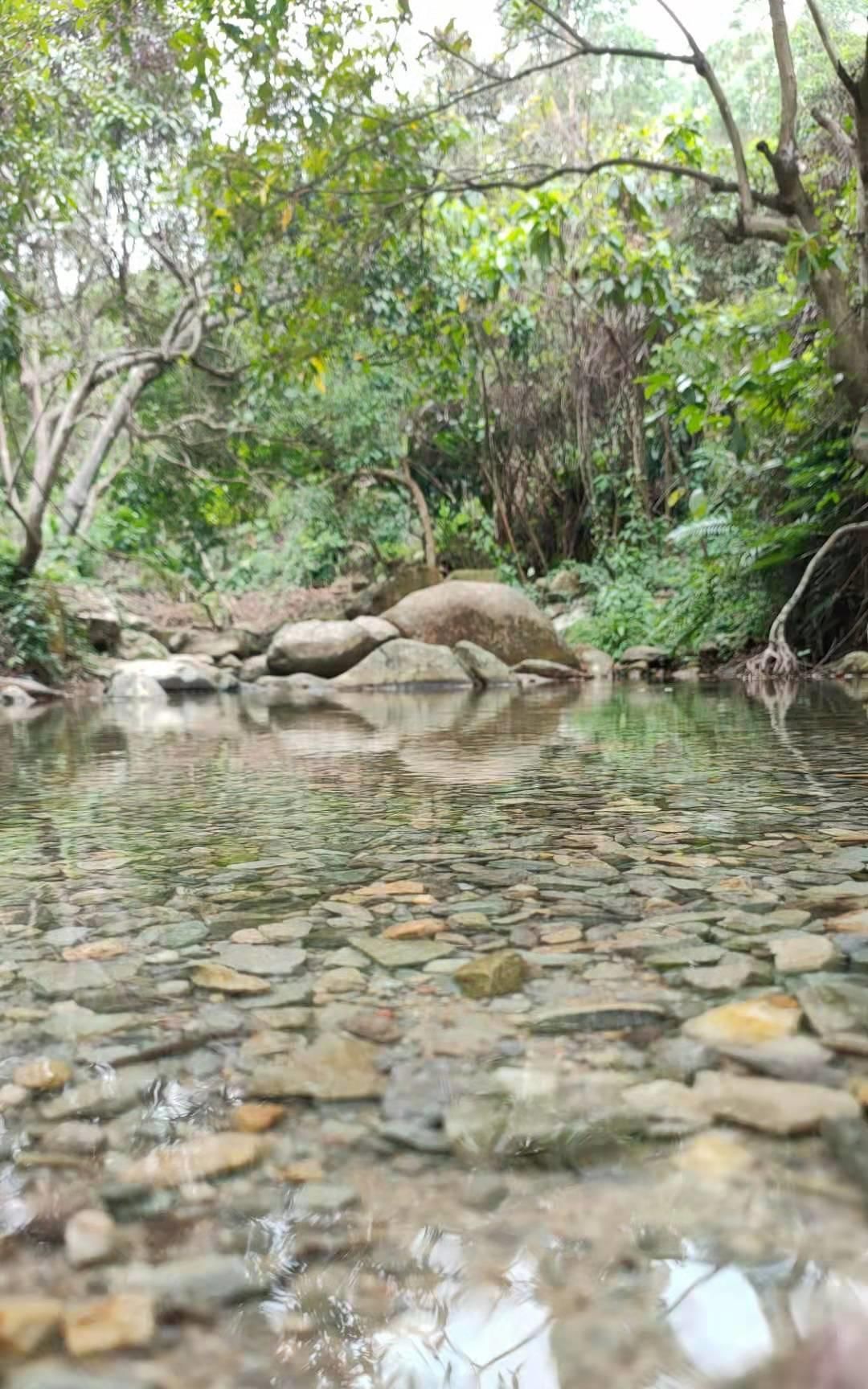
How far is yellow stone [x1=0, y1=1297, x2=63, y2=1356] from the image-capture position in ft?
1.65

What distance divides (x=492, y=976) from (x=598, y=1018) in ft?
0.55

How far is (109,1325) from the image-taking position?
521 millimetres

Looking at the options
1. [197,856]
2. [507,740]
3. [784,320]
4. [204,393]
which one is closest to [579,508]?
[204,393]

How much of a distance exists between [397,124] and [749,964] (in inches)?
207

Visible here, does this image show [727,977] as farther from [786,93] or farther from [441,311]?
[441,311]

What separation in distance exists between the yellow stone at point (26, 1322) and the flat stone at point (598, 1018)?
498 millimetres

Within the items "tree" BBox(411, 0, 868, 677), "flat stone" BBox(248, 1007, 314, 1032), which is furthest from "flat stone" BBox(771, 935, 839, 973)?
"tree" BBox(411, 0, 868, 677)

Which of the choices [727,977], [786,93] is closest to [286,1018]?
[727,977]

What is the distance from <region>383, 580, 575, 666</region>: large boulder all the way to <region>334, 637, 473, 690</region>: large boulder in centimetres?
53

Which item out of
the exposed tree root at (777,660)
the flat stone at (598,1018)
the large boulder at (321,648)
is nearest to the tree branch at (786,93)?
the exposed tree root at (777,660)

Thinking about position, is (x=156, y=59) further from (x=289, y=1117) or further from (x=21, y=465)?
(x=289, y=1117)

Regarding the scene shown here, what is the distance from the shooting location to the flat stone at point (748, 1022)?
0.85 meters

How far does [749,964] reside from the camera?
1.05 m

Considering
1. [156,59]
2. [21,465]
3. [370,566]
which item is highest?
[156,59]
